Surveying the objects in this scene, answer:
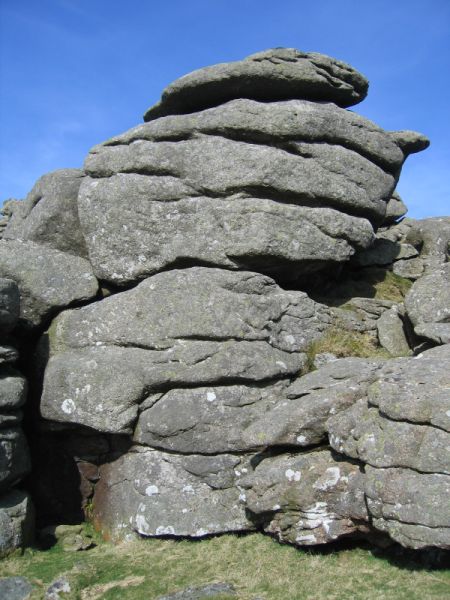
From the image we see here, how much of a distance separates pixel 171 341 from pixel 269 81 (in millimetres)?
8879

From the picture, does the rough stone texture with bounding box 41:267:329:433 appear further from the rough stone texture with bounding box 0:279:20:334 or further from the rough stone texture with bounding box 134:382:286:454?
the rough stone texture with bounding box 0:279:20:334

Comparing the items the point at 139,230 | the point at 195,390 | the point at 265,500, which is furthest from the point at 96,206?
the point at 265,500

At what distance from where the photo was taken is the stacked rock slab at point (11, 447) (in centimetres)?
1467

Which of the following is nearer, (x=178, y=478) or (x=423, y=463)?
(x=423, y=463)

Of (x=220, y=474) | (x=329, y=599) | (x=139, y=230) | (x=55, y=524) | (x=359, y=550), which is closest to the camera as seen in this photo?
(x=329, y=599)

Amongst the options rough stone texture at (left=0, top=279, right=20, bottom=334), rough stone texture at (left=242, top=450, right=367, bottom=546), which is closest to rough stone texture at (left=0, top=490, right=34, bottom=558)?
rough stone texture at (left=0, top=279, right=20, bottom=334)

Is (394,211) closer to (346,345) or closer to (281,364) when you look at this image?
(346,345)

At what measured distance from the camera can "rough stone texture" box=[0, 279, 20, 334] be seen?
52.5ft

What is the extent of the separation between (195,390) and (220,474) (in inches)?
84.8

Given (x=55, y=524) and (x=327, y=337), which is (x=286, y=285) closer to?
(x=327, y=337)

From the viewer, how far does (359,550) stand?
13.2 metres

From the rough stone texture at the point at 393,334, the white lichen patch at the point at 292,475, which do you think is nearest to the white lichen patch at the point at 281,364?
the white lichen patch at the point at 292,475

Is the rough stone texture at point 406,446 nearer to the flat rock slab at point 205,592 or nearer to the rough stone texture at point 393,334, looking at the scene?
the flat rock slab at point 205,592

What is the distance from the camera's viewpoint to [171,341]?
55.1 ft
